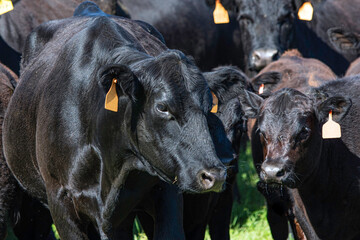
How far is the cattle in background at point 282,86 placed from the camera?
706 cm

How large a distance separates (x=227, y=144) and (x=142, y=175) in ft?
2.91

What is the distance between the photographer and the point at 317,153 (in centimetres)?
635

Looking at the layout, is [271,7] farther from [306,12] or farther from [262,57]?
[262,57]

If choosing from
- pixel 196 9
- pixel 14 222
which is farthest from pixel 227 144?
pixel 196 9

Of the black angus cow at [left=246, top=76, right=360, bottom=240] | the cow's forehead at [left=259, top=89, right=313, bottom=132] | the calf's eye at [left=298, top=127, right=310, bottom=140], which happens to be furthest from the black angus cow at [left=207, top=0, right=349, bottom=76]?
the calf's eye at [left=298, top=127, right=310, bottom=140]

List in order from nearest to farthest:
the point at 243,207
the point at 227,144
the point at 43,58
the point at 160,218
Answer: the point at 160,218, the point at 227,144, the point at 43,58, the point at 243,207

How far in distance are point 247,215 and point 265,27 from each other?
8.63 feet

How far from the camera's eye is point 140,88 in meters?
4.86

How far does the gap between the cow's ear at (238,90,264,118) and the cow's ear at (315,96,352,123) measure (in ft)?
1.91

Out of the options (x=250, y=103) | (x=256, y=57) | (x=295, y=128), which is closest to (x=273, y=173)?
(x=295, y=128)

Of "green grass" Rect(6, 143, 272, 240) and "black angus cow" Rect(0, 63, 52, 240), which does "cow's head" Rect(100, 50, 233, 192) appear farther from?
"green grass" Rect(6, 143, 272, 240)

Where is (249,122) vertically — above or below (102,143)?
below

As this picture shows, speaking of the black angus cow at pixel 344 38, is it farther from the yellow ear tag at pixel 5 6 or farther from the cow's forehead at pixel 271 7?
the yellow ear tag at pixel 5 6

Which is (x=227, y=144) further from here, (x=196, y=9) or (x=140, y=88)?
(x=196, y=9)
